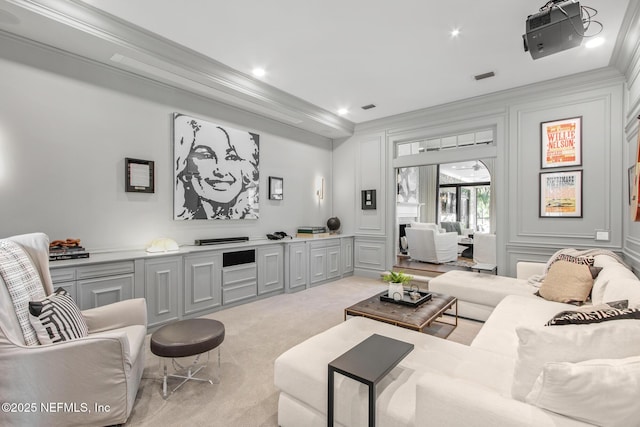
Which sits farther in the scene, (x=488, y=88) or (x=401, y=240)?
(x=401, y=240)

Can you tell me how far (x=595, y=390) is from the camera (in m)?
1.01

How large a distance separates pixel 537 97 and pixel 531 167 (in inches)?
39.4

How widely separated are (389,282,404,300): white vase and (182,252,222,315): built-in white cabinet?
7.47ft

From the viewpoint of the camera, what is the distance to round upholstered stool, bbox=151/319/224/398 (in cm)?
201

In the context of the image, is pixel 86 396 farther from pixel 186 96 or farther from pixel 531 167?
pixel 531 167

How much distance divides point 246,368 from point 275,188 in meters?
3.23

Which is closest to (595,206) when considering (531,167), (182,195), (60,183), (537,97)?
(531,167)

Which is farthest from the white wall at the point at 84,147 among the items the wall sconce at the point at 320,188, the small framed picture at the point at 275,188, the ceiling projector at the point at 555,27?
the ceiling projector at the point at 555,27

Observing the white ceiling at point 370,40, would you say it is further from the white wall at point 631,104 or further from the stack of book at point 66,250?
the stack of book at point 66,250

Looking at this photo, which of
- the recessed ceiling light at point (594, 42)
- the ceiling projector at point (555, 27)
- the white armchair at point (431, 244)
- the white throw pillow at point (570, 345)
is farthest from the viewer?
the white armchair at point (431, 244)

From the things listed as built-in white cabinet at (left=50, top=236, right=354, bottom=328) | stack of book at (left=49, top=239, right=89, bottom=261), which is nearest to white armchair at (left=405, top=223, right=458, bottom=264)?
built-in white cabinet at (left=50, top=236, right=354, bottom=328)

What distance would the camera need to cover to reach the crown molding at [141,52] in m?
Result: 2.58

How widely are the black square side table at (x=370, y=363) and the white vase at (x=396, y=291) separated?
1204mm

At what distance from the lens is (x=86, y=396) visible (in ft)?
5.61
